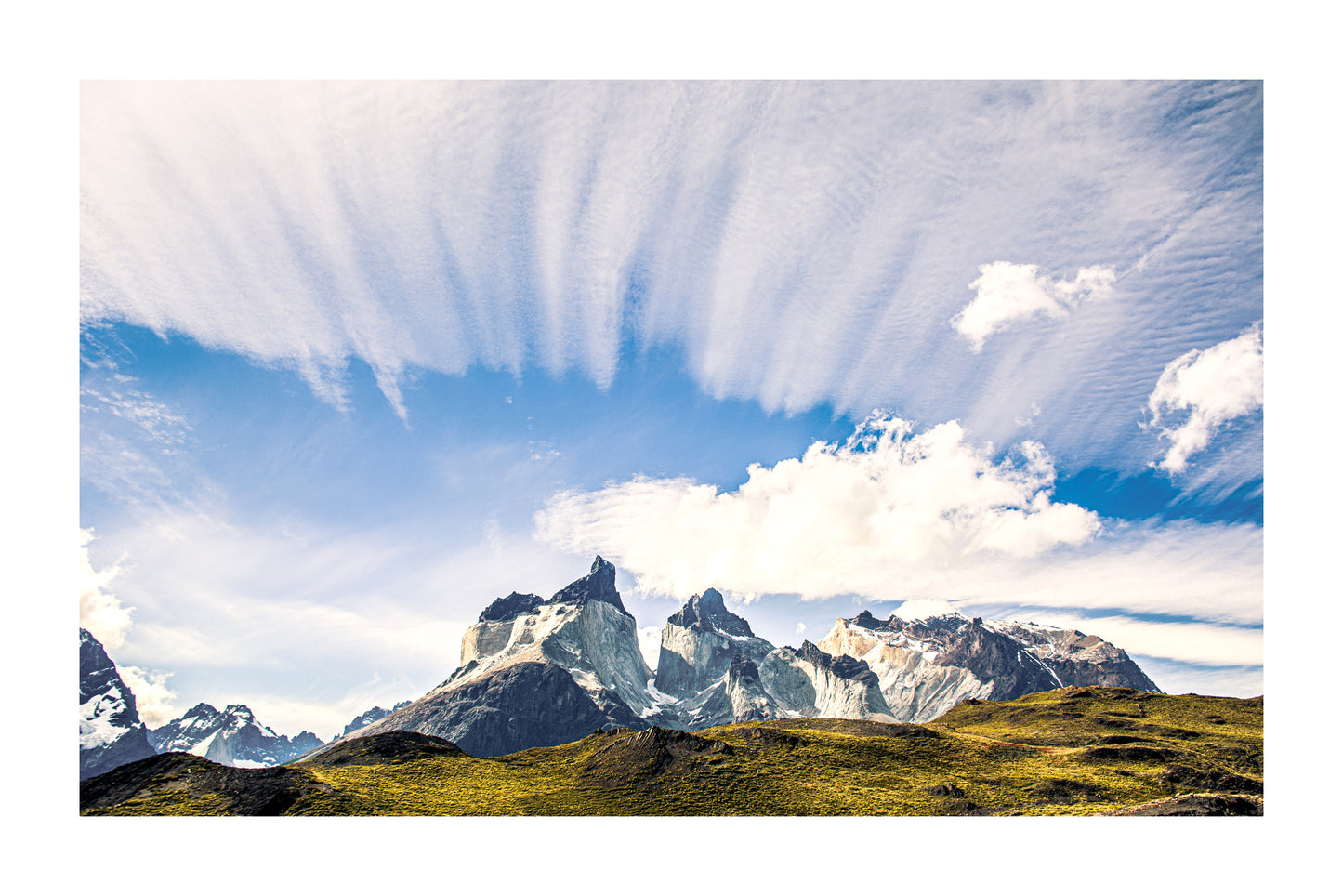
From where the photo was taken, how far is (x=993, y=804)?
68.6m

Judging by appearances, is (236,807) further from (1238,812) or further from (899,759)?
(1238,812)

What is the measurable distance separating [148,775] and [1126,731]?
15971 centimetres

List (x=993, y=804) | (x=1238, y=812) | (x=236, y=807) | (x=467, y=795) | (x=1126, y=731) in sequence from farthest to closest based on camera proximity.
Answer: (x=1126, y=731) → (x=467, y=795) → (x=993, y=804) → (x=236, y=807) → (x=1238, y=812)

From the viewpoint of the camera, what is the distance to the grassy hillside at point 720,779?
6544 centimetres

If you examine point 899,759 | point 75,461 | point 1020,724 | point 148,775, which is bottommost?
point 1020,724

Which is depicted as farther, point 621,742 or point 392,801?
point 621,742

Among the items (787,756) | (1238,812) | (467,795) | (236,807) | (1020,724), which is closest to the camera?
(1238,812)

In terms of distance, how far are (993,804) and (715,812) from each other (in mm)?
30650

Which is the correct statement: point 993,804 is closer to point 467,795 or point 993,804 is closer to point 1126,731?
point 467,795

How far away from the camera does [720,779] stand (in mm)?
73938

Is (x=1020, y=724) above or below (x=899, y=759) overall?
below

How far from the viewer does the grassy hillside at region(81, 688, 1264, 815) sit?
65438mm

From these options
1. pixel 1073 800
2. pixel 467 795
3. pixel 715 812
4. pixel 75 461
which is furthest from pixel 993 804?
pixel 75 461

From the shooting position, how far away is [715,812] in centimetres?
6612
